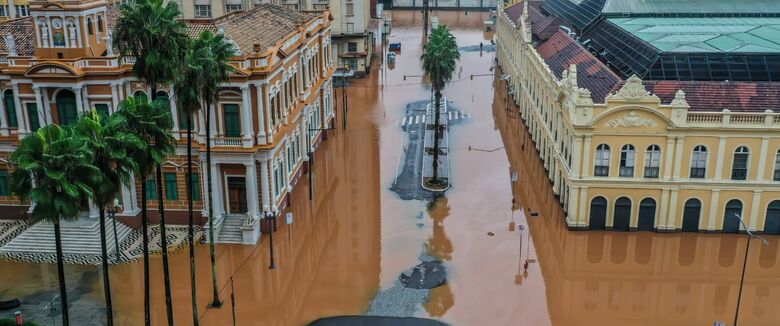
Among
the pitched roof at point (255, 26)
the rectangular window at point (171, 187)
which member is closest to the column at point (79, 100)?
the rectangular window at point (171, 187)

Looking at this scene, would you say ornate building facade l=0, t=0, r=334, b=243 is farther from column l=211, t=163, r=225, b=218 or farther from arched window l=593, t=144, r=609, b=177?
arched window l=593, t=144, r=609, b=177

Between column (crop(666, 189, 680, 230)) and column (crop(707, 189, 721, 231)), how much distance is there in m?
2.44

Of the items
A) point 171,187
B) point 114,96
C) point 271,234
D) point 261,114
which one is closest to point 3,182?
point 114,96

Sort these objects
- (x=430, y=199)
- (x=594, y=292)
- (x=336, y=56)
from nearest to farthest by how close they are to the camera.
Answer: (x=594, y=292) < (x=430, y=199) < (x=336, y=56)

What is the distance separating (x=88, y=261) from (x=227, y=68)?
1848 cm

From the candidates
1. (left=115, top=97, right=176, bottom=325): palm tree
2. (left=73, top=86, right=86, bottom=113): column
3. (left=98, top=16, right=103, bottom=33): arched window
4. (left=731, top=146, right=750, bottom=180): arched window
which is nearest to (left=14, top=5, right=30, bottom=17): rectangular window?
(left=98, top=16, right=103, bottom=33): arched window

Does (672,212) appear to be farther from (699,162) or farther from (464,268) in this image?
(464,268)

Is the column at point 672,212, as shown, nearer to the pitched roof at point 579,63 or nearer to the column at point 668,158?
the column at point 668,158

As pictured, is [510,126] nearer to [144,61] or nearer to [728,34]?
[728,34]

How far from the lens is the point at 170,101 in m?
47.8

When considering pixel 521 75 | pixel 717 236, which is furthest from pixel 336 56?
pixel 717 236

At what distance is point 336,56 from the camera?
104m

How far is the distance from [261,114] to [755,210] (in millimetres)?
35829

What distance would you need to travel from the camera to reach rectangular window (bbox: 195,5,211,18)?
319 ft
